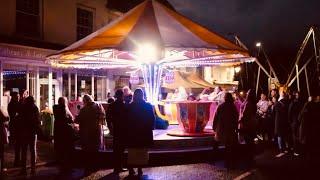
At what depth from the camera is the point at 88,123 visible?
10.1 m

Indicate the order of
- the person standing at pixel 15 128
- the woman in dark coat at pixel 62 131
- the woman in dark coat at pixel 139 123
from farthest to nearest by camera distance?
the person standing at pixel 15 128, the woman in dark coat at pixel 62 131, the woman in dark coat at pixel 139 123

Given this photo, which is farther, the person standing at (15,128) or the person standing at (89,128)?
the person standing at (15,128)

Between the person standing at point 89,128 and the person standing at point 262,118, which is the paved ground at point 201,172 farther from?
the person standing at point 262,118

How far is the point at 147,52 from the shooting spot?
13.2 m

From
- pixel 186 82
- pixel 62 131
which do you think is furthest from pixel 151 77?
pixel 186 82

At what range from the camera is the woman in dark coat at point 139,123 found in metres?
9.11

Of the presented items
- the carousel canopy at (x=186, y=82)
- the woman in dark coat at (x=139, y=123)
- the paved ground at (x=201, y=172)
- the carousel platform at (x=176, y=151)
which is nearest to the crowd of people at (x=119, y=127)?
the woman in dark coat at (x=139, y=123)

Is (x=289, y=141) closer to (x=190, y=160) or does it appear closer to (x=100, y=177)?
(x=190, y=160)

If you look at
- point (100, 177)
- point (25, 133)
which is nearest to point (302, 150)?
point (100, 177)

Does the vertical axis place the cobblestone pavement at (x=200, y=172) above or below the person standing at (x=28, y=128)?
below

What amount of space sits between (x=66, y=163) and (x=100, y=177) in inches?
42.7

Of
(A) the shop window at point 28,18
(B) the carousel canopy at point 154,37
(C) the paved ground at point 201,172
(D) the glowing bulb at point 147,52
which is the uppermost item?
(A) the shop window at point 28,18

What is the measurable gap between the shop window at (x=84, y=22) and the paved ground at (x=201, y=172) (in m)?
12.6

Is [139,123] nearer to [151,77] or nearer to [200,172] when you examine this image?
[200,172]
